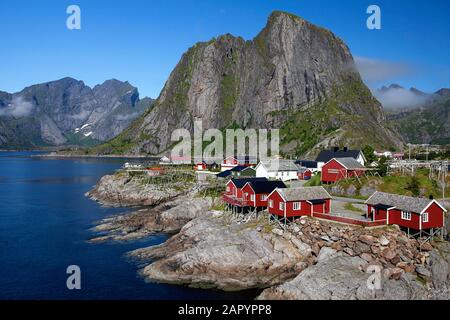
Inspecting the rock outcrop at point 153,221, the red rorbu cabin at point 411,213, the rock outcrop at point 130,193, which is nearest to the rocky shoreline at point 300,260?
the red rorbu cabin at point 411,213

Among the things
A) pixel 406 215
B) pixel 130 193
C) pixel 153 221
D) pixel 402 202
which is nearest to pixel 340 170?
pixel 402 202

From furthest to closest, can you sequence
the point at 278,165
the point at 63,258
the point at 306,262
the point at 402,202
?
A: the point at 278,165 → the point at 63,258 → the point at 402,202 → the point at 306,262

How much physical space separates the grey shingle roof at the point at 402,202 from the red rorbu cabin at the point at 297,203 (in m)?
5.64

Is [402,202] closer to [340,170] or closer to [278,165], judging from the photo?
[340,170]

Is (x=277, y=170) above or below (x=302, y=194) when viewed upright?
above

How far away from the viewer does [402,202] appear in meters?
41.4

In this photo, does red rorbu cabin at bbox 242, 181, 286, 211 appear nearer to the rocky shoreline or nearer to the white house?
the rocky shoreline

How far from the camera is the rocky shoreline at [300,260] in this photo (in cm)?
3316

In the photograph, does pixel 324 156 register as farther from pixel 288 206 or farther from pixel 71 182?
pixel 71 182

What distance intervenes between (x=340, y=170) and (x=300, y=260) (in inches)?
1032

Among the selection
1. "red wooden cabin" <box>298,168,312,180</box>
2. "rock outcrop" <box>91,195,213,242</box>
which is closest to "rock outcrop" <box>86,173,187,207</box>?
"rock outcrop" <box>91,195,213,242</box>

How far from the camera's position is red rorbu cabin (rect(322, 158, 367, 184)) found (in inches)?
2501

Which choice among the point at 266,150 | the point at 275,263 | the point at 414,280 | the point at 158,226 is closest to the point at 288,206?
the point at 275,263

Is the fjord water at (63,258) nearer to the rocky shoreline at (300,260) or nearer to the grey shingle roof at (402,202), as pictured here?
the rocky shoreline at (300,260)
